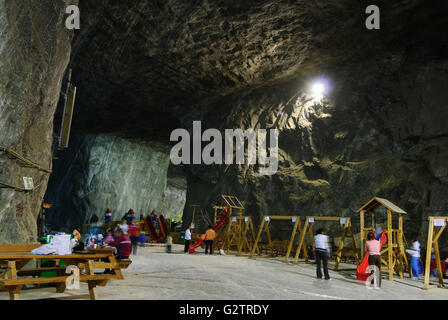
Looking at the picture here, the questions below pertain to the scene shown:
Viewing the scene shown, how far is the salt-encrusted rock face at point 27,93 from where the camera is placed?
763cm

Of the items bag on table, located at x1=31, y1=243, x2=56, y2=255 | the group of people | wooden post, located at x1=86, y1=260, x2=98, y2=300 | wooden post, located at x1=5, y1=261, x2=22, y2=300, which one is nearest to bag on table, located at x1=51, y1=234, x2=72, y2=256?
bag on table, located at x1=31, y1=243, x2=56, y2=255

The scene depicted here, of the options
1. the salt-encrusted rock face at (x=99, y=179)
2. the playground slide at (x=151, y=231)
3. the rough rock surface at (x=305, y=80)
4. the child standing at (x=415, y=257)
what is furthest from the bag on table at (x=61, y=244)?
the salt-encrusted rock face at (x=99, y=179)

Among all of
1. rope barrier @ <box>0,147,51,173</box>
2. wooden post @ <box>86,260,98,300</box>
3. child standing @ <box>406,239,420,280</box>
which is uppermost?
rope barrier @ <box>0,147,51,173</box>

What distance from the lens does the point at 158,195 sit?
37.6 m

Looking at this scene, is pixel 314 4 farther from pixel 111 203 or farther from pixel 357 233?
pixel 111 203

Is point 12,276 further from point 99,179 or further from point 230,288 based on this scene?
point 99,179

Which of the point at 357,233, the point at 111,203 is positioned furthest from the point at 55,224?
the point at 357,233

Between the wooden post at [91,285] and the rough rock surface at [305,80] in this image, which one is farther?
the rough rock surface at [305,80]

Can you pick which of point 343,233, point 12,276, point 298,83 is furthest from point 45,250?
point 298,83

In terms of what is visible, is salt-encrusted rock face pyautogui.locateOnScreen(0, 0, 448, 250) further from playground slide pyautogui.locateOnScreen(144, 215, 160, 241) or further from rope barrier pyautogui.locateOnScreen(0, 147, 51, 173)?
playground slide pyautogui.locateOnScreen(144, 215, 160, 241)

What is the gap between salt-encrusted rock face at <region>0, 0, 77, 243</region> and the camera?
7629mm

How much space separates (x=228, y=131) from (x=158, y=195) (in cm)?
1690

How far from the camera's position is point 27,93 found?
855cm

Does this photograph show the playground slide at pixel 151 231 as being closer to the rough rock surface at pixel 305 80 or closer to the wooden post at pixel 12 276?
the rough rock surface at pixel 305 80
